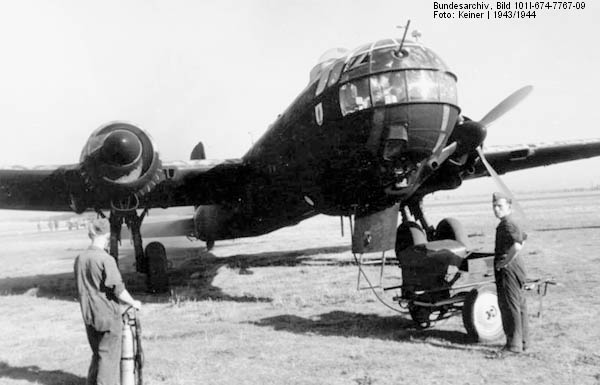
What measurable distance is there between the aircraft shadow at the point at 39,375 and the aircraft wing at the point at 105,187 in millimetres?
3962

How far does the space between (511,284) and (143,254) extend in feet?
26.1

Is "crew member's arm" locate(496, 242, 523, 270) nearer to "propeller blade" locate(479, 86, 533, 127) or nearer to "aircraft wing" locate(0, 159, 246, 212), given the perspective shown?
"propeller blade" locate(479, 86, 533, 127)

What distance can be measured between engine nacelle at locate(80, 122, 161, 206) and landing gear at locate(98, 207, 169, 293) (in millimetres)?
1403

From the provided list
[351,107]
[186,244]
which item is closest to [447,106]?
[351,107]

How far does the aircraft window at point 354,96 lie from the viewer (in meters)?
6.53

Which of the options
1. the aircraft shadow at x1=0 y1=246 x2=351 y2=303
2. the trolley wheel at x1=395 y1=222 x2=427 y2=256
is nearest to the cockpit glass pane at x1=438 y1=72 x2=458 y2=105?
the trolley wheel at x1=395 y1=222 x2=427 y2=256

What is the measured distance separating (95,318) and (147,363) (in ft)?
5.23

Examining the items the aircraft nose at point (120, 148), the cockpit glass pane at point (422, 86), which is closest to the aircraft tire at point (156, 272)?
the aircraft nose at point (120, 148)

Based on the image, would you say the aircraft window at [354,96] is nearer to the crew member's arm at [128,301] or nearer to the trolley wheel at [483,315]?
the trolley wheel at [483,315]

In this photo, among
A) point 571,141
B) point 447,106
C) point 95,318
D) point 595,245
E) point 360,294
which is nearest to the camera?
point 95,318

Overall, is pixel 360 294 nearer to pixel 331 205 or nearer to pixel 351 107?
pixel 331 205

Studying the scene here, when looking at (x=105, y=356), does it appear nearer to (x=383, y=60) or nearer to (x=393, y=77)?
(x=393, y=77)

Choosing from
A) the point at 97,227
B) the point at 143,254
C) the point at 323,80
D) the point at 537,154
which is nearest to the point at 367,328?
Result: the point at 323,80

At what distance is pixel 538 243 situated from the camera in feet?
50.4
